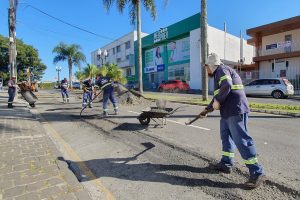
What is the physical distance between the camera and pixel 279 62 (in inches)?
1115

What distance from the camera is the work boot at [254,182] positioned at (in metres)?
3.79

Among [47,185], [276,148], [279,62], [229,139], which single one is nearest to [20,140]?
[47,185]

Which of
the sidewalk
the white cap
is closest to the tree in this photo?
the sidewalk

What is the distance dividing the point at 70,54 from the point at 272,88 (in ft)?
130

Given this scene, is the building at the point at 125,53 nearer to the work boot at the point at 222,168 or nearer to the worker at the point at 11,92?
the worker at the point at 11,92

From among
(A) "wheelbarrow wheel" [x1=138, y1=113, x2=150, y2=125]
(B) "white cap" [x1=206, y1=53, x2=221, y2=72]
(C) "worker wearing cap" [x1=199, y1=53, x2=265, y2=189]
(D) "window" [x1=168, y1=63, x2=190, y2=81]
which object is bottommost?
(A) "wheelbarrow wheel" [x1=138, y1=113, x2=150, y2=125]

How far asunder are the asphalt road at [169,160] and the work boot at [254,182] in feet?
0.22

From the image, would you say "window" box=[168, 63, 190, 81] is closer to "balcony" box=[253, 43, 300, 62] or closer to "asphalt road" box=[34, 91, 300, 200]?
"balcony" box=[253, 43, 300, 62]

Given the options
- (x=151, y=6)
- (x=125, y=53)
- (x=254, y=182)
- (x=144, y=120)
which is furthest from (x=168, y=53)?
(x=254, y=182)

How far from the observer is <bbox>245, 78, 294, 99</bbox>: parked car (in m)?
20.7

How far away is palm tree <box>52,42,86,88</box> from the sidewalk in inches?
1854

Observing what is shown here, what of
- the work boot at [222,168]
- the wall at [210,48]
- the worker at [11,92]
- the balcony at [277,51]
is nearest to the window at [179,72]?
the wall at [210,48]

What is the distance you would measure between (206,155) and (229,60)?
1398 inches

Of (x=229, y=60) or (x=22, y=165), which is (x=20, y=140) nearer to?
(x=22, y=165)
